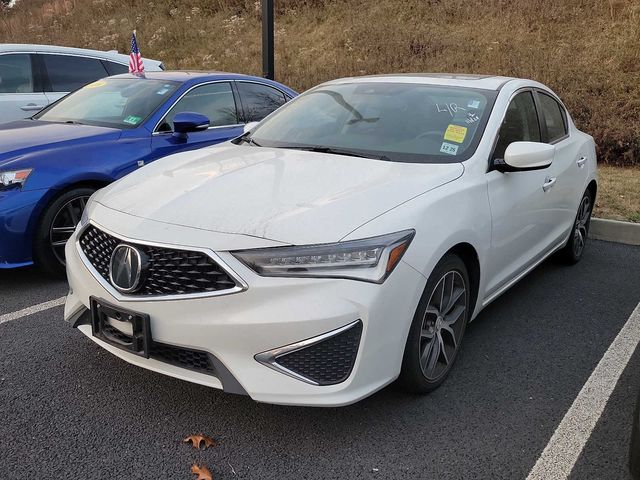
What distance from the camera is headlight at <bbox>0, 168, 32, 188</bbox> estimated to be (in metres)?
3.96

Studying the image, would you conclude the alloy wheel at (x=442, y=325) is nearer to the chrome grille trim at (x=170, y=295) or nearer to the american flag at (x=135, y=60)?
the chrome grille trim at (x=170, y=295)

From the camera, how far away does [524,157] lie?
327 centimetres

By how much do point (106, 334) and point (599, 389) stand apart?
2.46 metres

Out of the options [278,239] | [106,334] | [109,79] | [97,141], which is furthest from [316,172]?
[109,79]

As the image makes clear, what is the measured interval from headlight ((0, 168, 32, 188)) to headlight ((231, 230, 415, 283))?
236 centimetres

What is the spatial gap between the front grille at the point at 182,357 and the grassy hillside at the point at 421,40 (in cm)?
788

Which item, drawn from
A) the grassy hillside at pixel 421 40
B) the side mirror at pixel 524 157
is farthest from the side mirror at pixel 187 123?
the grassy hillside at pixel 421 40

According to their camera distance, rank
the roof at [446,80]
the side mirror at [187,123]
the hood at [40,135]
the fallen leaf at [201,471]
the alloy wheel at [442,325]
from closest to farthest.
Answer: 1. the fallen leaf at [201,471]
2. the alloy wheel at [442,325]
3. the roof at [446,80]
4. the hood at [40,135]
5. the side mirror at [187,123]

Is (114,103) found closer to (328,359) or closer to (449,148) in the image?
(449,148)

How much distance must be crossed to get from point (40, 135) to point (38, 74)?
2953mm

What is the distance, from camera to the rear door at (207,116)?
4.93 metres

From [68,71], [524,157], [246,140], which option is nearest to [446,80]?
[524,157]

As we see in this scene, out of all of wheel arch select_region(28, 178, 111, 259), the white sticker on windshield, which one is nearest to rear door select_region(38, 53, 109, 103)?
wheel arch select_region(28, 178, 111, 259)

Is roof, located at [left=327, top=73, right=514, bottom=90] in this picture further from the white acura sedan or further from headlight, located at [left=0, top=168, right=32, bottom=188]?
headlight, located at [left=0, top=168, right=32, bottom=188]
